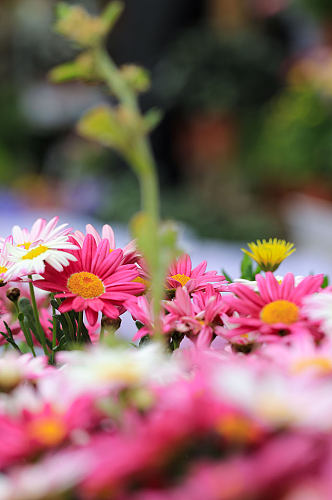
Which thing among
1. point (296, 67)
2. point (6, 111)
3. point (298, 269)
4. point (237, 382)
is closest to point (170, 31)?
point (296, 67)

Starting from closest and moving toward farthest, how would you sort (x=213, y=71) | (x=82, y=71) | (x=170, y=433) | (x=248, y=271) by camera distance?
(x=170, y=433) → (x=82, y=71) → (x=248, y=271) → (x=213, y=71)

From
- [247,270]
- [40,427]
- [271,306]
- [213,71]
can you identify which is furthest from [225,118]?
[40,427]

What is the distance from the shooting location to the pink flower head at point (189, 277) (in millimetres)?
362

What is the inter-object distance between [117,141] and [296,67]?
7.21 ft

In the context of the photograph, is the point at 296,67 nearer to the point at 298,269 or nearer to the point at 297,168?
the point at 297,168

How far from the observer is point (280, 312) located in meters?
0.31

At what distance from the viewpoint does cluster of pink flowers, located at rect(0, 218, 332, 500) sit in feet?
0.61

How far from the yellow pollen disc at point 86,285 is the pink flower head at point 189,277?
0.12 ft

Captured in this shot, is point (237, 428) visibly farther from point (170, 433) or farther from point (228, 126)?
point (228, 126)

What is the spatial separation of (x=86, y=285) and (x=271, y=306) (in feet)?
0.29

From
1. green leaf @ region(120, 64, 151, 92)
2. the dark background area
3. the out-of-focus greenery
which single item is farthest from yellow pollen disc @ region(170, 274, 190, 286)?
the out-of-focus greenery

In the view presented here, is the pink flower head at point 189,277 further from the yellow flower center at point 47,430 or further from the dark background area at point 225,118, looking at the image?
the dark background area at point 225,118

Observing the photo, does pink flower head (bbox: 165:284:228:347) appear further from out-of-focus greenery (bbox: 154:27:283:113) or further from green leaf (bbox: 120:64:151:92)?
out-of-focus greenery (bbox: 154:27:283:113)

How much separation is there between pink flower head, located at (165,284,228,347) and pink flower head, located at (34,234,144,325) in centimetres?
2
